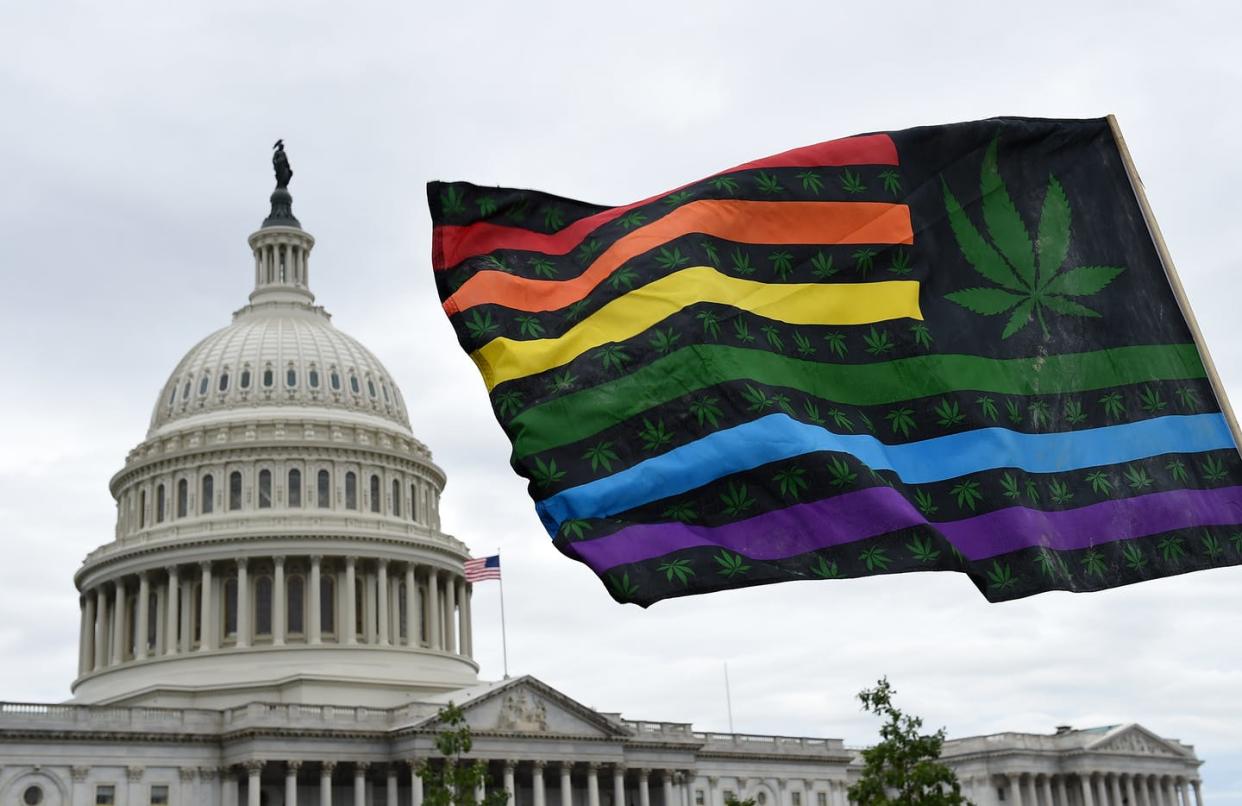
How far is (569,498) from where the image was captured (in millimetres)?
14312

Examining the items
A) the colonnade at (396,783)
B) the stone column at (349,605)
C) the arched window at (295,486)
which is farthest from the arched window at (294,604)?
the colonnade at (396,783)

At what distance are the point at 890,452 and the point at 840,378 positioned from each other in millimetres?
831

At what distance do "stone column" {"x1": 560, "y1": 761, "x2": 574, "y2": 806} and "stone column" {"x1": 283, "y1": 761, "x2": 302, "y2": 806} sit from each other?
1646 centimetres

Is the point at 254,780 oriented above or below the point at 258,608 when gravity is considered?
below

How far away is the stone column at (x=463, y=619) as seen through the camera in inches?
4744

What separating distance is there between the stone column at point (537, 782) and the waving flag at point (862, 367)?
86.8 metres

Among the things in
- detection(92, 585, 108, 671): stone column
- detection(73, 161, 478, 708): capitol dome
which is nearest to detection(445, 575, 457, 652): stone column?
detection(73, 161, 478, 708): capitol dome

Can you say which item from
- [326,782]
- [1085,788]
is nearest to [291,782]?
[326,782]

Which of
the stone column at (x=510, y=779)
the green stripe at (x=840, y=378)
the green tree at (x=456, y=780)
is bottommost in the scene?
the green stripe at (x=840, y=378)

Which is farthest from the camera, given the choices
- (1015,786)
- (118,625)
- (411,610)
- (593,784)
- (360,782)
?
(1015,786)

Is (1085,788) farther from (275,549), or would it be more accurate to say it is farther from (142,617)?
(142,617)

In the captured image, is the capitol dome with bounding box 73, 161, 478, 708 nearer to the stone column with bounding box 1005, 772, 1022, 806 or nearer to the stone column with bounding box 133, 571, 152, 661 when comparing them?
the stone column with bounding box 133, 571, 152, 661

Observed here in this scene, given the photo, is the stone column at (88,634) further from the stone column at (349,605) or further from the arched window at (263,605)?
the stone column at (349,605)

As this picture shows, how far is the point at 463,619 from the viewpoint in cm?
12069
